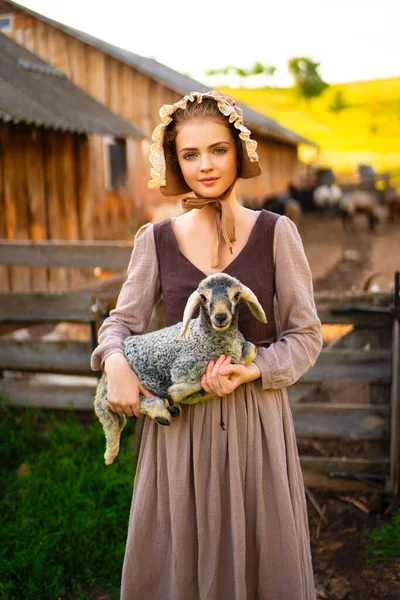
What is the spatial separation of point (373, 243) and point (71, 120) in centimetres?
1300

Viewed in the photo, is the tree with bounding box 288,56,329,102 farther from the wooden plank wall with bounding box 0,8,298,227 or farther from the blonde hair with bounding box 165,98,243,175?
the blonde hair with bounding box 165,98,243,175

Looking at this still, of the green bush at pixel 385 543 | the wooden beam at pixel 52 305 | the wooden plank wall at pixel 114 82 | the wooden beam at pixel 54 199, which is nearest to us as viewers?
the green bush at pixel 385 543

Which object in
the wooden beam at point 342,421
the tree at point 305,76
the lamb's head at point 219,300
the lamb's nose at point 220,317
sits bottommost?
the wooden beam at point 342,421

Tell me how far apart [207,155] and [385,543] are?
2.47 m

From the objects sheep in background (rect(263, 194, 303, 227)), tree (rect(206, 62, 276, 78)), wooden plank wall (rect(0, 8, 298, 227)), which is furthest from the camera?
tree (rect(206, 62, 276, 78))

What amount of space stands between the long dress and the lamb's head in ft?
0.74

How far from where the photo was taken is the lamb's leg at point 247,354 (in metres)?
1.96

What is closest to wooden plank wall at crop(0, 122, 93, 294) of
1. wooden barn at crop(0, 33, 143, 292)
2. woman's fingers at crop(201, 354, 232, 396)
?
wooden barn at crop(0, 33, 143, 292)

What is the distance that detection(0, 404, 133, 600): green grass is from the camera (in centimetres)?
307

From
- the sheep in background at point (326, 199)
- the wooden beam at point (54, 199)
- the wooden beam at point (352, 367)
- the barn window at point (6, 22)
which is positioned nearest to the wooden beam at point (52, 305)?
the wooden beam at point (352, 367)

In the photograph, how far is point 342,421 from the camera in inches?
157

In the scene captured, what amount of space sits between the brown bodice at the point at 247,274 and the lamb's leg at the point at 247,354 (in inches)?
5.9

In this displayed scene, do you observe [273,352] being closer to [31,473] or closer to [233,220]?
[233,220]

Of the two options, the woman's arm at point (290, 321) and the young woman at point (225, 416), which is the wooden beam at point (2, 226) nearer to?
the young woman at point (225, 416)
